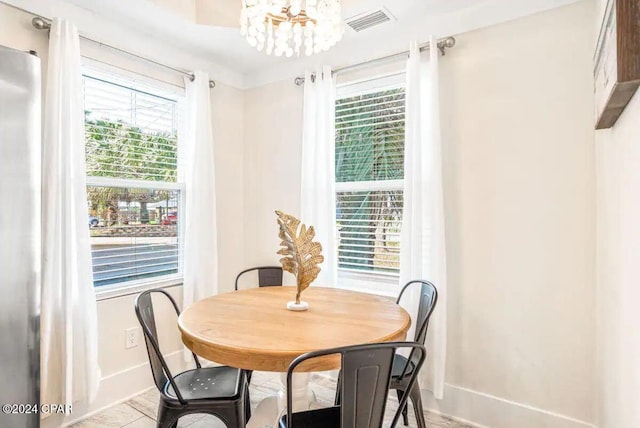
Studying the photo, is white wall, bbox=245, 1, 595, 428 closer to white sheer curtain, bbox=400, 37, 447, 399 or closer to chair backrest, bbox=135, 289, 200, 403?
white sheer curtain, bbox=400, 37, 447, 399

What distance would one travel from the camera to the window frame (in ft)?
7.71

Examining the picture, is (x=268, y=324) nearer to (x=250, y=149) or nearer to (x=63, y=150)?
(x=63, y=150)

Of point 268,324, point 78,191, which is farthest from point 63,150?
point 268,324

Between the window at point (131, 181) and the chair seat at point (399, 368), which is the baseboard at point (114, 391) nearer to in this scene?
the window at point (131, 181)

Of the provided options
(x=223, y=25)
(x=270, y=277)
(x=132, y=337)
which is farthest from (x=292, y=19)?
(x=132, y=337)

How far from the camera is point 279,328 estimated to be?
1569 millimetres

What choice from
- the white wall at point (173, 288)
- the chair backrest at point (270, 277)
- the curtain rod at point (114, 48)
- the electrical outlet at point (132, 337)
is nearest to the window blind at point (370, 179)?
the chair backrest at point (270, 277)

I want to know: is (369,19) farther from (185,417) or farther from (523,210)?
(185,417)

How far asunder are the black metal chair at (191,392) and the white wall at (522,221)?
1.38 meters

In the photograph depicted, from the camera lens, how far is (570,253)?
1951 millimetres

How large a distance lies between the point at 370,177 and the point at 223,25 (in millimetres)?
1452

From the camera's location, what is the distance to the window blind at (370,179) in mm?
2602

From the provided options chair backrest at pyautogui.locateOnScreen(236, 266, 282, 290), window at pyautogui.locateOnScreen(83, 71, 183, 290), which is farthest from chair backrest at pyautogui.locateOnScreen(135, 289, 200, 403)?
chair backrest at pyautogui.locateOnScreen(236, 266, 282, 290)

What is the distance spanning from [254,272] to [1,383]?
1993 millimetres
